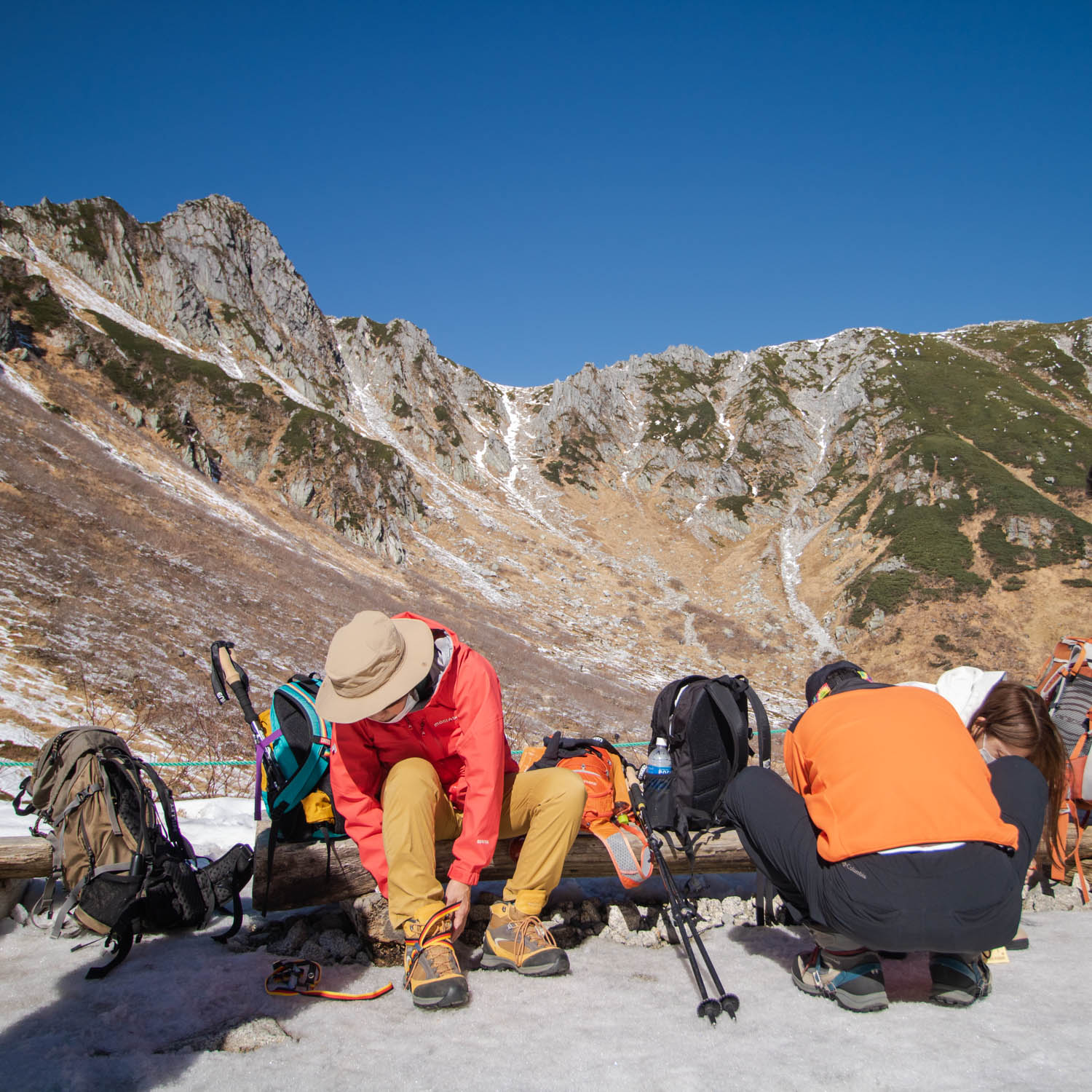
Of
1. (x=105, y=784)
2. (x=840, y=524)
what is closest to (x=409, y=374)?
(x=840, y=524)

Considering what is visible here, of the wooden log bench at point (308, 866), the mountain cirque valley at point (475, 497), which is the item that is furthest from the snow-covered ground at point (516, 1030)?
the mountain cirque valley at point (475, 497)

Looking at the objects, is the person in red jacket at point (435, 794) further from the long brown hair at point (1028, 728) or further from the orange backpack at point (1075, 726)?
the orange backpack at point (1075, 726)

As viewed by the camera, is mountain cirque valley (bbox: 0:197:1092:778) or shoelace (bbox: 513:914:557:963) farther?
mountain cirque valley (bbox: 0:197:1092:778)

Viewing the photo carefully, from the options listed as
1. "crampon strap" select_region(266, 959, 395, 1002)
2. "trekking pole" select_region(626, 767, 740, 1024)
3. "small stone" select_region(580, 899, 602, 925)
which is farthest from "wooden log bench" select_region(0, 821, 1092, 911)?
"crampon strap" select_region(266, 959, 395, 1002)

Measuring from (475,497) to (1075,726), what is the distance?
171 feet

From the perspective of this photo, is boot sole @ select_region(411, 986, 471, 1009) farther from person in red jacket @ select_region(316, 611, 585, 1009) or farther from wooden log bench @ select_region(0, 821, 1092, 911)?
wooden log bench @ select_region(0, 821, 1092, 911)

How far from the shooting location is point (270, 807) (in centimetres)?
355

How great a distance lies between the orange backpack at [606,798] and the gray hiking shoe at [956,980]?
55.9 inches

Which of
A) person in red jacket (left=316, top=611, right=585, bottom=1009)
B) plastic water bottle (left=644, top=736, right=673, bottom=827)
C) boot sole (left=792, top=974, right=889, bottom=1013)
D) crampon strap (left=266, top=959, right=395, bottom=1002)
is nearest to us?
boot sole (left=792, top=974, right=889, bottom=1013)

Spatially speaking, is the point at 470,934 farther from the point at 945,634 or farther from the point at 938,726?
the point at 945,634

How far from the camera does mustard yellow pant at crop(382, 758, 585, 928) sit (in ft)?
10.2

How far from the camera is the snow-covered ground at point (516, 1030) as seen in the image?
229 centimetres

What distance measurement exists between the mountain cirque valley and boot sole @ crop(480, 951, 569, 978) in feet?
21.0

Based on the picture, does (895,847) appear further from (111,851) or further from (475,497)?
(475,497)
